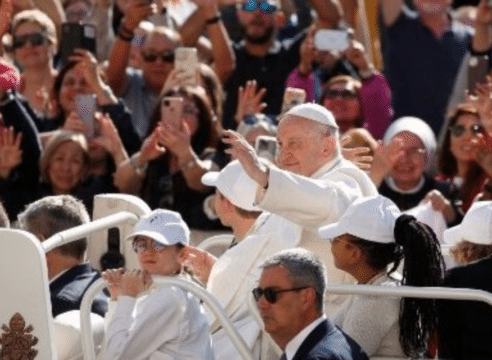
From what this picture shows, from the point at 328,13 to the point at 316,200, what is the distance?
5137 mm

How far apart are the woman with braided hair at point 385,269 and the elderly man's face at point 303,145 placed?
773 mm

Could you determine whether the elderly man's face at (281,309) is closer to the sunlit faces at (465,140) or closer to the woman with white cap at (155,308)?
the woman with white cap at (155,308)

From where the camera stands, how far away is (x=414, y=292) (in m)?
7.60

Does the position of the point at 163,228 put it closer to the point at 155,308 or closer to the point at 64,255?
the point at 155,308

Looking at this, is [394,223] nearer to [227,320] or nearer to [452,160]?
[227,320]

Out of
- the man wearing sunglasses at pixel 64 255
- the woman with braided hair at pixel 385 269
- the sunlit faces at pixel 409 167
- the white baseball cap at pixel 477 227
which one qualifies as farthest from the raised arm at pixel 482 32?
the woman with braided hair at pixel 385 269

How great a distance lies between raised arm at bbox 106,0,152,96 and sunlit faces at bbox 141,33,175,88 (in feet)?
0.52

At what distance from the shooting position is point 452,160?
11852 mm

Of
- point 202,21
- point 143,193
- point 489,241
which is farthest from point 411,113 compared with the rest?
point 489,241

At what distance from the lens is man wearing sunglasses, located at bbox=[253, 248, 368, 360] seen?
7.23 metres

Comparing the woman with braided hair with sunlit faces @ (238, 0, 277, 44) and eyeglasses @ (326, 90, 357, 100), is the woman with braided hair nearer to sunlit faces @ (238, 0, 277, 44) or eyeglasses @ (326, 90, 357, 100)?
eyeglasses @ (326, 90, 357, 100)

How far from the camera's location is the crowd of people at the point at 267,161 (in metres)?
7.97

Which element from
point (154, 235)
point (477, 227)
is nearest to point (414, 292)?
point (477, 227)

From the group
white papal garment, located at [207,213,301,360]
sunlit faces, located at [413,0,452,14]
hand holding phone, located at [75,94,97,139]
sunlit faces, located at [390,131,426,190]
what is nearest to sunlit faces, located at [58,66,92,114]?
hand holding phone, located at [75,94,97,139]
